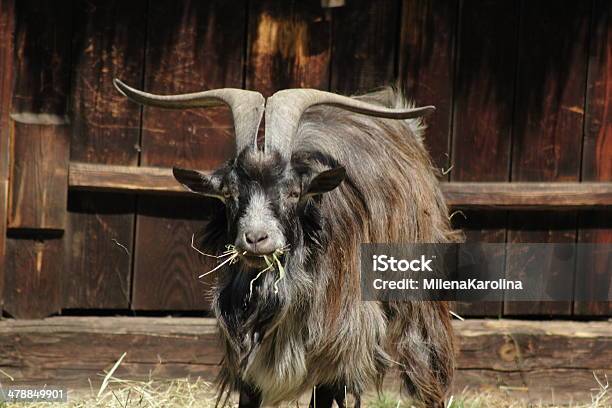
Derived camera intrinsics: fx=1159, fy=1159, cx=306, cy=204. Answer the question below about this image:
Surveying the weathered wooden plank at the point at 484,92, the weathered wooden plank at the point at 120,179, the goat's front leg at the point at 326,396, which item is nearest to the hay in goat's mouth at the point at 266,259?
the goat's front leg at the point at 326,396

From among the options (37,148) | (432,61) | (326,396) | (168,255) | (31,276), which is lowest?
(326,396)

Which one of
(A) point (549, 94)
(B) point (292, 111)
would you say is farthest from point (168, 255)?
(A) point (549, 94)

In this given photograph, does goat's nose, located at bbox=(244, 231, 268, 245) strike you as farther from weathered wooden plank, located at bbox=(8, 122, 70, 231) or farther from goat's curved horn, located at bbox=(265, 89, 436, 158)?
weathered wooden plank, located at bbox=(8, 122, 70, 231)

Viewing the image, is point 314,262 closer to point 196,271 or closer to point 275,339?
point 275,339

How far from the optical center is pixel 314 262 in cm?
532

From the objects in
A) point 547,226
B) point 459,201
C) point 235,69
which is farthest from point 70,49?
point 547,226

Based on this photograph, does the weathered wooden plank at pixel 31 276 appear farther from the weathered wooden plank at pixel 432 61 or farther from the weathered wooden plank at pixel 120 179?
the weathered wooden plank at pixel 432 61

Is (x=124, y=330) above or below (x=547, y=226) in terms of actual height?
below

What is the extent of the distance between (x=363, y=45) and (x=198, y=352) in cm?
202

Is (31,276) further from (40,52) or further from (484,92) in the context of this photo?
(484,92)

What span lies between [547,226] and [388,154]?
1606mm

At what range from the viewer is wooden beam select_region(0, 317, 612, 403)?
6.41m

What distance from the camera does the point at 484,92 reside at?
6.86m

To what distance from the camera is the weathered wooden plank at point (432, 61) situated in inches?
266
